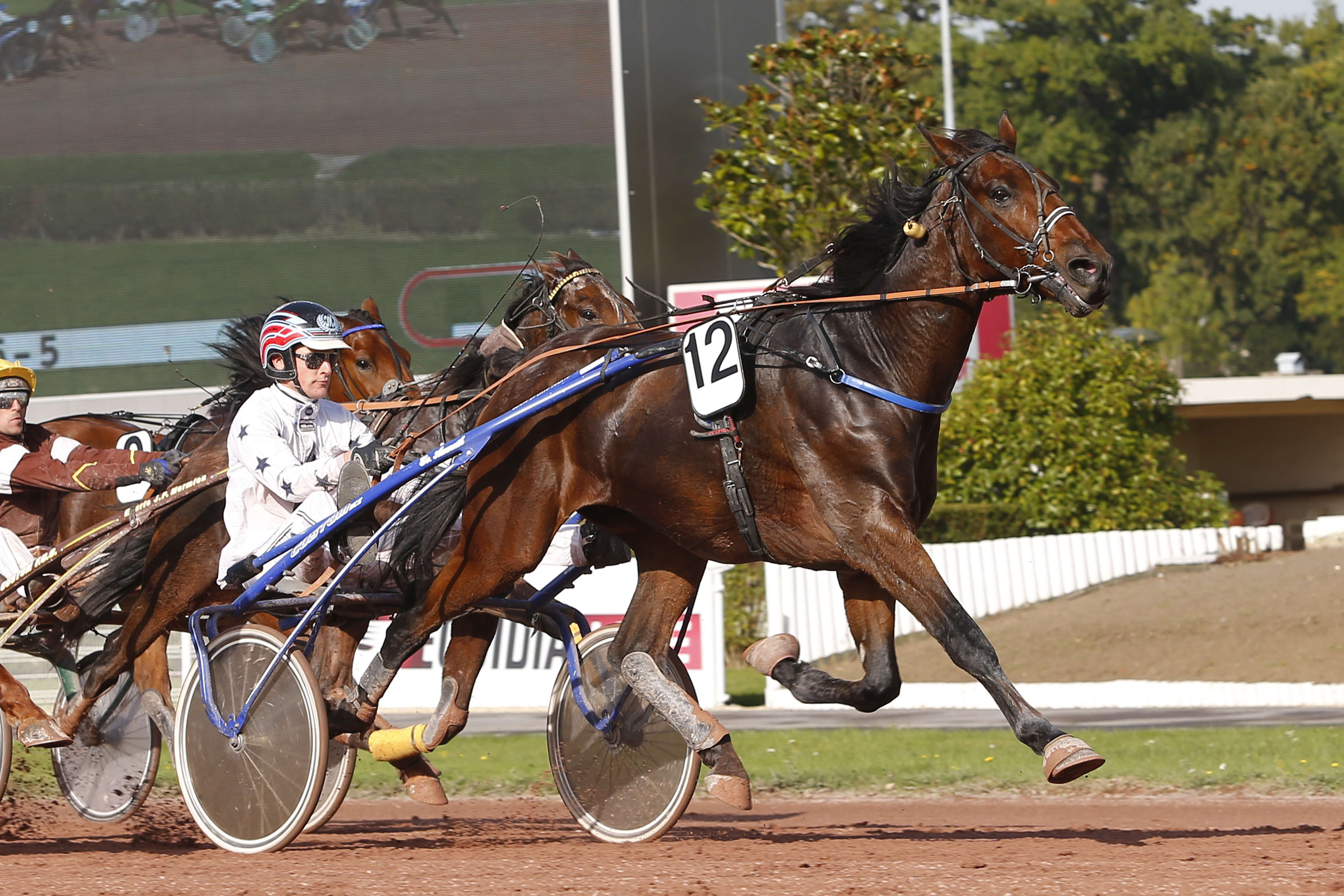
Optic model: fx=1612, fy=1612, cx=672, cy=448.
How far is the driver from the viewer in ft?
19.8

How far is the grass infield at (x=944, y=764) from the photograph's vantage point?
811cm

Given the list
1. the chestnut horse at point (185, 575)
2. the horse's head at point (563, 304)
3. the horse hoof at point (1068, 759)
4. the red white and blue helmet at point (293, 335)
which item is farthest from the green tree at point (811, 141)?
the horse hoof at point (1068, 759)

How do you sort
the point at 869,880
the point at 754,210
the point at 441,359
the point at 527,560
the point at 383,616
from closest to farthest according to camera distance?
the point at 869,880, the point at 527,560, the point at 383,616, the point at 754,210, the point at 441,359

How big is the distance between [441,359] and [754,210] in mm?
4304

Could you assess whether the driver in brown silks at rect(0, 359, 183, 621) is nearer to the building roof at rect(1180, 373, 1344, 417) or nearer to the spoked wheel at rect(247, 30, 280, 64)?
the spoked wheel at rect(247, 30, 280, 64)

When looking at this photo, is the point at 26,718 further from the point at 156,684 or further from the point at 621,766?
the point at 621,766

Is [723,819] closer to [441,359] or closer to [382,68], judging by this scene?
[441,359]

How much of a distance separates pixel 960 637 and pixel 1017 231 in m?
1.31

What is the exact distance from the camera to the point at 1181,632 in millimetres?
13234

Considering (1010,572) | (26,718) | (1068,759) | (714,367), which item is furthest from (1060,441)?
(1068,759)

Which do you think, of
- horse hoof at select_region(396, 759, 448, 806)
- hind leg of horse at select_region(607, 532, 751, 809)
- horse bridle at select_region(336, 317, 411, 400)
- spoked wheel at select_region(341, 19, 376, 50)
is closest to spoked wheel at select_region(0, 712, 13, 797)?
horse hoof at select_region(396, 759, 448, 806)

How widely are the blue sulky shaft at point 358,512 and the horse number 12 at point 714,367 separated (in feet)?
0.82

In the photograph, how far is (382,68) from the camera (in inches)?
675

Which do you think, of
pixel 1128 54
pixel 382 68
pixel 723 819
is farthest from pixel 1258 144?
pixel 723 819
